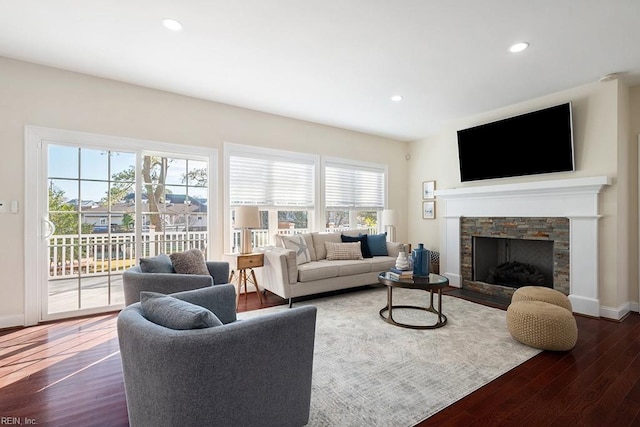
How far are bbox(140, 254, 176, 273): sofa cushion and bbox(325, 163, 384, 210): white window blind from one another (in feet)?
10.1

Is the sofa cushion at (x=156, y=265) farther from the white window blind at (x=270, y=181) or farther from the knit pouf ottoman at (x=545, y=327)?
the knit pouf ottoman at (x=545, y=327)

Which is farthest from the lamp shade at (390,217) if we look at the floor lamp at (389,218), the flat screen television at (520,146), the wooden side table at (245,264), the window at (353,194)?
the wooden side table at (245,264)

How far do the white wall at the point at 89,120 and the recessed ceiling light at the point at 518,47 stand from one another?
3091mm

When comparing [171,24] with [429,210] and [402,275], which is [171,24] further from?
[429,210]

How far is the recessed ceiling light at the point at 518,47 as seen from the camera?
9.37 ft

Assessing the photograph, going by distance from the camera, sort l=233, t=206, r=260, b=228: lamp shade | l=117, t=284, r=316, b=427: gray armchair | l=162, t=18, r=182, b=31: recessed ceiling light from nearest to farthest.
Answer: l=117, t=284, r=316, b=427: gray armchair
l=162, t=18, r=182, b=31: recessed ceiling light
l=233, t=206, r=260, b=228: lamp shade

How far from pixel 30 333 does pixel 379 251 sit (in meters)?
4.34

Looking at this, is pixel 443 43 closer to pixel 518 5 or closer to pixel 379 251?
pixel 518 5

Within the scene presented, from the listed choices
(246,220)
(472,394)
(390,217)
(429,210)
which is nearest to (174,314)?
(472,394)

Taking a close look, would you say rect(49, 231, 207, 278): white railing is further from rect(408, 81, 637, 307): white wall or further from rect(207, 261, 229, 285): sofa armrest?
rect(408, 81, 637, 307): white wall

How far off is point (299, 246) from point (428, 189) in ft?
10.1

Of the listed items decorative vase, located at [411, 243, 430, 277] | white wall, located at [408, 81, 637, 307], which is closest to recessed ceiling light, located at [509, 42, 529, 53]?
white wall, located at [408, 81, 637, 307]

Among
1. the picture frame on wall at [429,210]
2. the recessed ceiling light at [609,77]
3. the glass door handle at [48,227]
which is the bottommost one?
the glass door handle at [48,227]

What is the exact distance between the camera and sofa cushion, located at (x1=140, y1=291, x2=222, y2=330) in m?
1.32
